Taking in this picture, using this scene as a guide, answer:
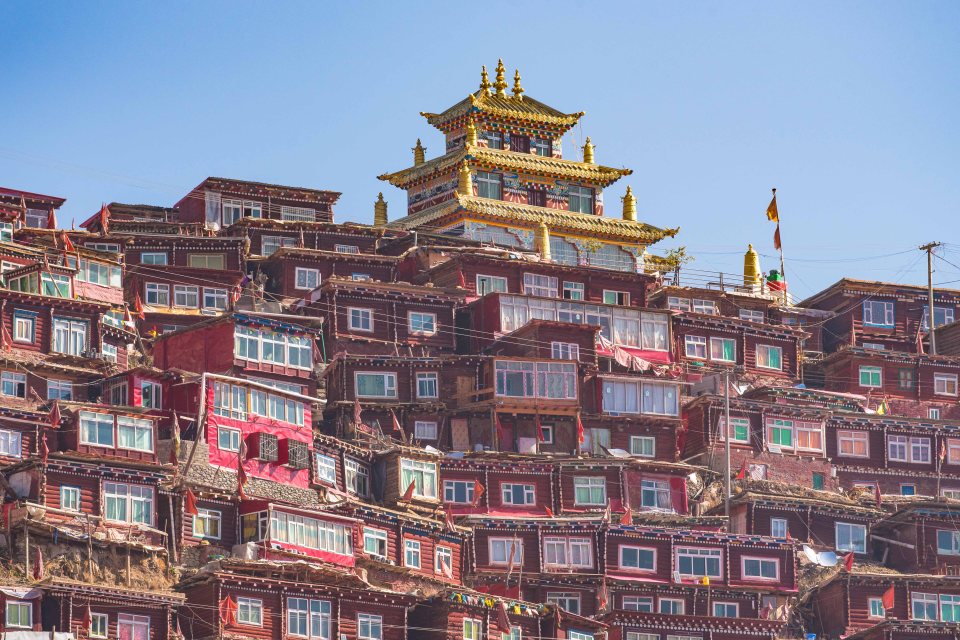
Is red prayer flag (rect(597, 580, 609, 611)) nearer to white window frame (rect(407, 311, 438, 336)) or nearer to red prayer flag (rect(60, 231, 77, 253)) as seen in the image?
white window frame (rect(407, 311, 438, 336))

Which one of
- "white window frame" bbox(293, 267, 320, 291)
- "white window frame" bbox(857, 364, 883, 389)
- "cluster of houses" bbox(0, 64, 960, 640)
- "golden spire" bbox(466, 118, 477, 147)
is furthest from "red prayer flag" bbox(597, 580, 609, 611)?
"golden spire" bbox(466, 118, 477, 147)

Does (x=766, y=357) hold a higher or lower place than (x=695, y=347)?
lower

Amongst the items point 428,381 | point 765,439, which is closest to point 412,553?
point 428,381

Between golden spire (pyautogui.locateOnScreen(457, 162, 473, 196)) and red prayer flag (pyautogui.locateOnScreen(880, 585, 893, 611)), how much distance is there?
40.6m

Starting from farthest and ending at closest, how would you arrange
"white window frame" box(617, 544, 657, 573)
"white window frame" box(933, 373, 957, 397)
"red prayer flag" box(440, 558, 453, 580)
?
"white window frame" box(933, 373, 957, 397)
"white window frame" box(617, 544, 657, 573)
"red prayer flag" box(440, 558, 453, 580)

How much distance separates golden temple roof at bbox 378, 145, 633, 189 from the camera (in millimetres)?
130750

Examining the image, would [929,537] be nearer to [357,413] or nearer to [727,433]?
[727,433]

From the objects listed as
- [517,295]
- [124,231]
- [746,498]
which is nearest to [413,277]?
[517,295]

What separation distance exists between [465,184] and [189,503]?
49411mm

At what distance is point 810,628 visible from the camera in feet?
325

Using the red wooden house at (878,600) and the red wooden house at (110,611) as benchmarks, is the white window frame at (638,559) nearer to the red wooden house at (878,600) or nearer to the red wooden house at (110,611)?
the red wooden house at (878,600)

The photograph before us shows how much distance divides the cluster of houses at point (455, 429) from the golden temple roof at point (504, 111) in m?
1.50

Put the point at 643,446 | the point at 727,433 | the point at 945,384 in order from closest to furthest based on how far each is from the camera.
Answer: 1. the point at 727,433
2. the point at 643,446
3. the point at 945,384

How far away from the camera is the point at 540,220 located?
128 meters
